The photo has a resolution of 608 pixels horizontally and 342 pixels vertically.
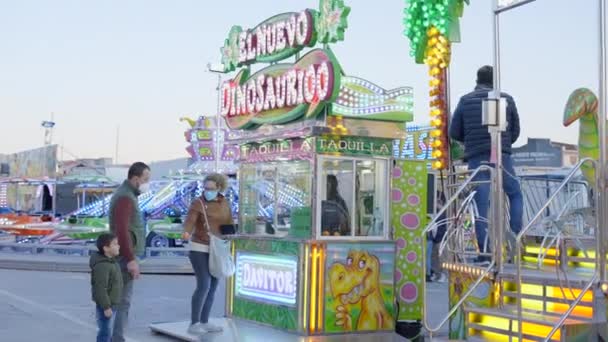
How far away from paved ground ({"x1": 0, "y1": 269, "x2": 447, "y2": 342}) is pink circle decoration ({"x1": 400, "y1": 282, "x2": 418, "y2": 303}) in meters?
0.51

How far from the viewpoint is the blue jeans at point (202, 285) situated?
31.8 ft

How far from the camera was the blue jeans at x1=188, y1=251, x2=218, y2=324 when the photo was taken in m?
9.70

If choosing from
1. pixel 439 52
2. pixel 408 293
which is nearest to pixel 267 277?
pixel 408 293

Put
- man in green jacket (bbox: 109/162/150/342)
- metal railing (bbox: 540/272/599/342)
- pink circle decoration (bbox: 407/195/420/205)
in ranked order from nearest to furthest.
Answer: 1. metal railing (bbox: 540/272/599/342)
2. man in green jacket (bbox: 109/162/150/342)
3. pink circle decoration (bbox: 407/195/420/205)

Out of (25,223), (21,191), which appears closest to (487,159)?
(25,223)

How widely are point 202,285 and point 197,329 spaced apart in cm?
49

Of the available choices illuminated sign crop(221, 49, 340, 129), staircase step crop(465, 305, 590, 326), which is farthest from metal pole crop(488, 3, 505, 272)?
illuminated sign crop(221, 49, 340, 129)

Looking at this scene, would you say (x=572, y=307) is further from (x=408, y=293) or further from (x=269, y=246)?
(x=269, y=246)

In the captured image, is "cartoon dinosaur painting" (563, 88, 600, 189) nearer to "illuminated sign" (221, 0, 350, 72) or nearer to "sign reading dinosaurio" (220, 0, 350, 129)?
"sign reading dinosaurio" (220, 0, 350, 129)

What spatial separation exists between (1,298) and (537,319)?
9356mm

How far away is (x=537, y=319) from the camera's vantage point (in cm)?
712

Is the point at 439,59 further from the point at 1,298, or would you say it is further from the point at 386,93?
the point at 1,298

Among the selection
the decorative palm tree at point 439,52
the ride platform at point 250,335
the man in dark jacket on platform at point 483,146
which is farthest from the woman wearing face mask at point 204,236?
the man in dark jacket on platform at point 483,146

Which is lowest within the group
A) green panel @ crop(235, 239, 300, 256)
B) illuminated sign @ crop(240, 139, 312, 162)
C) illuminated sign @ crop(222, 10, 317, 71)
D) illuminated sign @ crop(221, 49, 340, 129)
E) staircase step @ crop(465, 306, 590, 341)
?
staircase step @ crop(465, 306, 590, 341)
